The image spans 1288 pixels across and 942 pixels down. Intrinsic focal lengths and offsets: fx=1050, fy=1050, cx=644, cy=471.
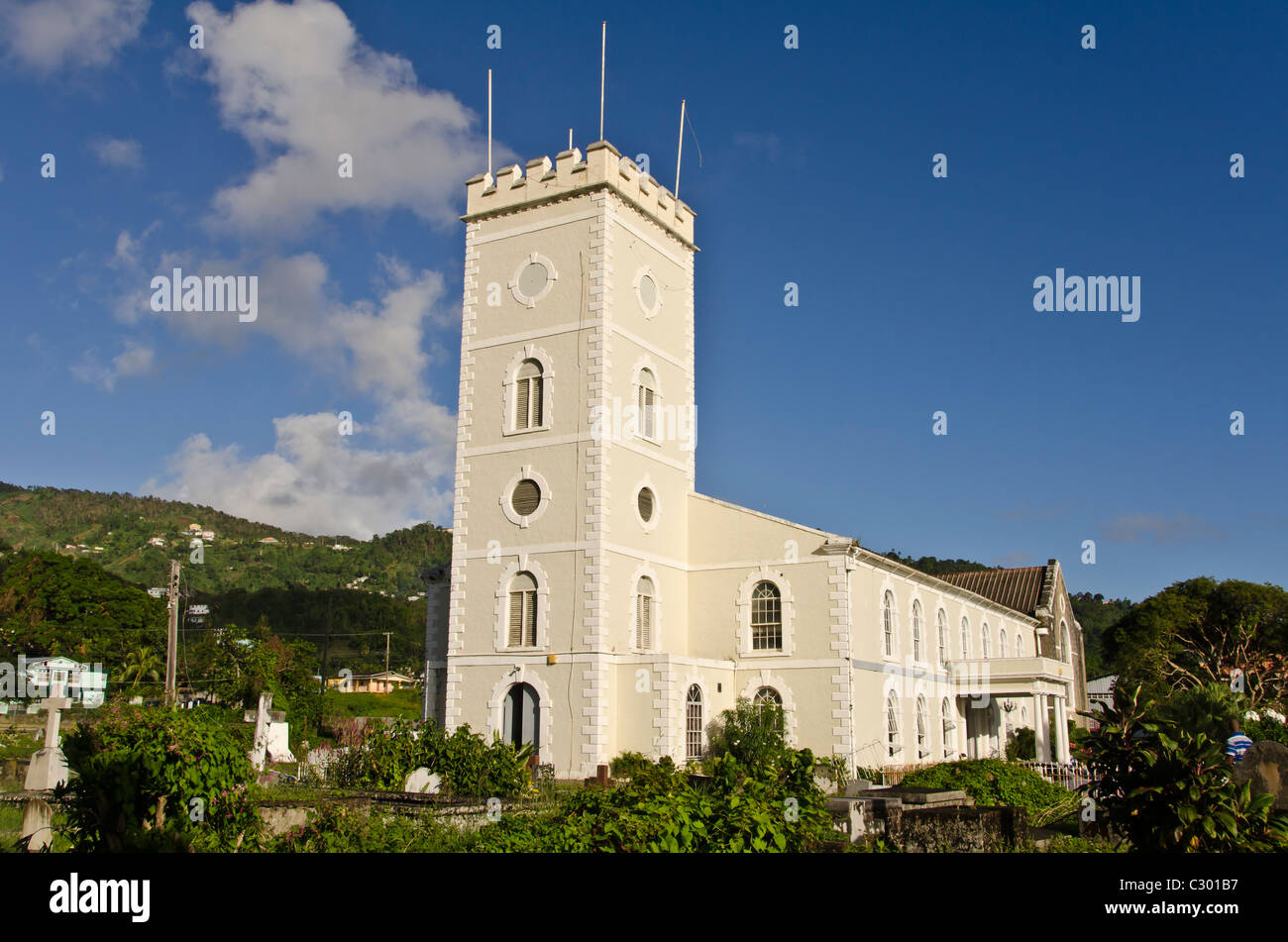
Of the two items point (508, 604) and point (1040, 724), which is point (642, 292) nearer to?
point (508, 604)

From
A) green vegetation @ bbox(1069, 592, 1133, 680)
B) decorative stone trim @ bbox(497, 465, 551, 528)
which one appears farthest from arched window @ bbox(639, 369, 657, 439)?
green vegetation @ bbox(1069, 592, 1133, 680)

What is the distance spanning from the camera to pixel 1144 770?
9250 mm

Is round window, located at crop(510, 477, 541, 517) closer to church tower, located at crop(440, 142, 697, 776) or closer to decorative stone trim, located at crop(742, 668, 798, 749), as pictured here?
church tower, located at crop(440, 142, 697, 776)

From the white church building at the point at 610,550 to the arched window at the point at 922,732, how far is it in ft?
0.47

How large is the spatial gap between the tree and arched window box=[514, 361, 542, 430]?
120 feet

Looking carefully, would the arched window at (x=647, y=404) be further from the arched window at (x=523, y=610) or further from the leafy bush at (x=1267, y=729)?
the leafy bush at (x=1267, y=729)

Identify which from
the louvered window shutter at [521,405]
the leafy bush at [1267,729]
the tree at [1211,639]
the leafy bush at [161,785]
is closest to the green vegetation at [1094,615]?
the tree at [1211,639]

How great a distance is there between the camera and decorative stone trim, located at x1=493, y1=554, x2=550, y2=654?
2831 centimetres

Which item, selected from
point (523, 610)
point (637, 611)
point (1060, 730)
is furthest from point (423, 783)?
point (1060, 730)

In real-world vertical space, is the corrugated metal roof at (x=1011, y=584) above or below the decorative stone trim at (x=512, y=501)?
below

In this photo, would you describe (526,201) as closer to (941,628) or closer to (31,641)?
(941,628)

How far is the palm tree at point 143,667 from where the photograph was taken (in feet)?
221

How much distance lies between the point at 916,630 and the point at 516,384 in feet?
52.1
